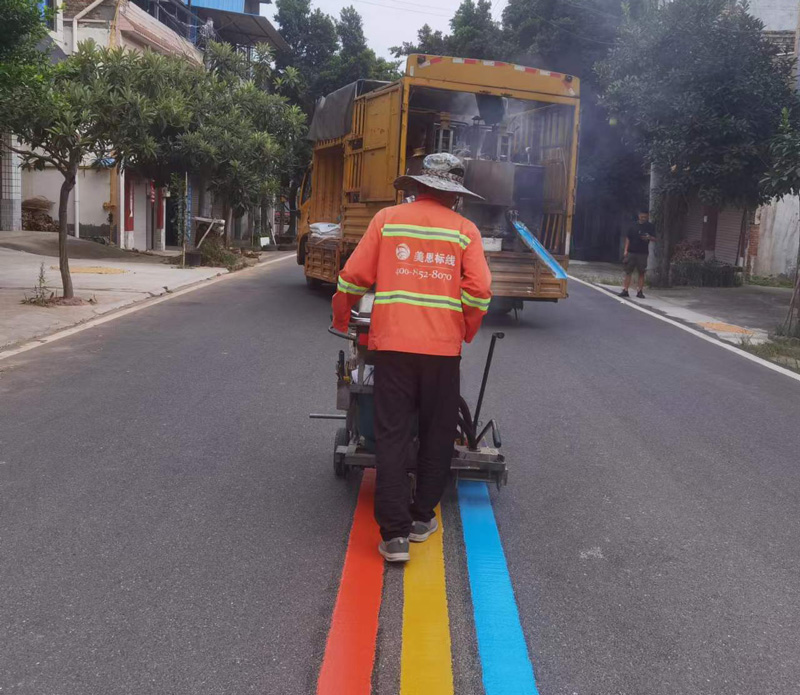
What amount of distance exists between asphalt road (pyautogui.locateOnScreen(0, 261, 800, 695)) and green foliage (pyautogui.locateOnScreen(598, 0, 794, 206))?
1120cm

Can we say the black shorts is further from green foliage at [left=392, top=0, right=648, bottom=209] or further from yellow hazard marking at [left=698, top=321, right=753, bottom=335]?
green foliage at [left=392, top=0, right=648, bottom=209]

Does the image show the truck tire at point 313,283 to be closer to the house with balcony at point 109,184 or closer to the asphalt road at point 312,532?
the asphalt road at point 312,532

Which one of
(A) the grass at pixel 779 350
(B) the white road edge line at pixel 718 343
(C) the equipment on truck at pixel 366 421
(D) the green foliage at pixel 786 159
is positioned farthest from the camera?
(D) the green foliage at pixel 786 159

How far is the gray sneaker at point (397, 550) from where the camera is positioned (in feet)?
13.1

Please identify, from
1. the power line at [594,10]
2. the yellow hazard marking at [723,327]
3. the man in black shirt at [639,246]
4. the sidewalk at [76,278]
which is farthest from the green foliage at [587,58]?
the yellow hazard marking at [723,327]

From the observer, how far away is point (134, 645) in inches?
126

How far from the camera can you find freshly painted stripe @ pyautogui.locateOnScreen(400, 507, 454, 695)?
305 centimetres

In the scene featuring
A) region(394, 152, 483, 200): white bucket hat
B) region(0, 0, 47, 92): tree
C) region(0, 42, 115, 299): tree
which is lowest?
region(394, 152, 483, 200): white bucket hat

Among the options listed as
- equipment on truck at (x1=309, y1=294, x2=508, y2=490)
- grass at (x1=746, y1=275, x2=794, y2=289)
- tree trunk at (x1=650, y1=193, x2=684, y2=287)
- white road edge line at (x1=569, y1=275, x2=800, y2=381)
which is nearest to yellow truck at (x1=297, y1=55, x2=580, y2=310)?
white road edge line at (x1=569, y1=275, x2=800, y2=381)

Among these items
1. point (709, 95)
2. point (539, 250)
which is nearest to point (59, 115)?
point (539, 250)

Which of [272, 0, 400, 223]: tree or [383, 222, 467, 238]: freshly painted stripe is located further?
Answer: [272, 0, 400, 223]: tree

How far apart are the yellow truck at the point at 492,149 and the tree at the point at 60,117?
3.73 m

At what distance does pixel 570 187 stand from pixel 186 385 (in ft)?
23.0

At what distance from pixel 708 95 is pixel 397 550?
1725 centimetres
